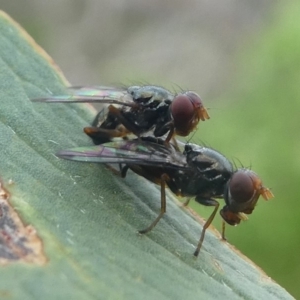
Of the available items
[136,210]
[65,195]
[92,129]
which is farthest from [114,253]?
[92,129]

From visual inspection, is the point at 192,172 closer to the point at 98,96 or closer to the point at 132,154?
the point at 132,154

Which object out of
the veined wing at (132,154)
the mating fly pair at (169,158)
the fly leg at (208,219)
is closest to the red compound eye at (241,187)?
the mating fly pair at (169,158)

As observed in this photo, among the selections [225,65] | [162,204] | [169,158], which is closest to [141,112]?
[169,158]

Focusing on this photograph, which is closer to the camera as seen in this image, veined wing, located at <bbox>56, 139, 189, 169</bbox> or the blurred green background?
veined wing, located at <bbox>56, 139, 189, 169</bbox>

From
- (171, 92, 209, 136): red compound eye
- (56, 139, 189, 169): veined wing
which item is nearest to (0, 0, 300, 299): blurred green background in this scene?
(171, 92, 209, 136): red compound eye

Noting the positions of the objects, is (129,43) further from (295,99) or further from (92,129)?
(92,129)

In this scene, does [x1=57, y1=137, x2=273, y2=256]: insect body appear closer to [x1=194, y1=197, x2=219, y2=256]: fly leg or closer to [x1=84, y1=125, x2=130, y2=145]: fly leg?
[x1=194, y1=197, x2=219, y2=256]: fly leg

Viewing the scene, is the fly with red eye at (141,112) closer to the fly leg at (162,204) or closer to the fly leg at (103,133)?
the fly leg at (103,133)
